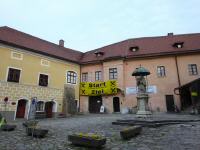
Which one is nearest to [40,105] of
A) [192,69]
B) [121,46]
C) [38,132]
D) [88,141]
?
[121,46]

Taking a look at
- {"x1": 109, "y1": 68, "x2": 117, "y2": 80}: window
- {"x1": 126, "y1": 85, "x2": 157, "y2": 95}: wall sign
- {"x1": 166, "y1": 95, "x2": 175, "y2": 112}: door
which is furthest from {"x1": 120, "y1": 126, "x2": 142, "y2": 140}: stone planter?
Answer: {"x1": 109, "y1": 68, "x2": 117, "y2": 80}: window

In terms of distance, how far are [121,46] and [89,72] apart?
573 centimetres

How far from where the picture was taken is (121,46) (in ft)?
86.4

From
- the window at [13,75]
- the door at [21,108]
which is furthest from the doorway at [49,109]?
the window at [13,75]

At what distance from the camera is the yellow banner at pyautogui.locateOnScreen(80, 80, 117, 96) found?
23.4 metres

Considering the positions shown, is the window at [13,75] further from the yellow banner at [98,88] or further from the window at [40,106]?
the yellow banner at [98,88]

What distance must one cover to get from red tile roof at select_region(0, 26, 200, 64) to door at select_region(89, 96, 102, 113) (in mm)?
5016

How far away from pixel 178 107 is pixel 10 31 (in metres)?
20.8

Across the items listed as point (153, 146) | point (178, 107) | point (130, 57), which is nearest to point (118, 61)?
point (130, 57)

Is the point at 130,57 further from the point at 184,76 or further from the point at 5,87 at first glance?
the point at 5,87

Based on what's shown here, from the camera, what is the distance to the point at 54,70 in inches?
906

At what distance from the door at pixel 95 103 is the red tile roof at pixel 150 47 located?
16.5ft

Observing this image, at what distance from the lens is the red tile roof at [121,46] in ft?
69.0

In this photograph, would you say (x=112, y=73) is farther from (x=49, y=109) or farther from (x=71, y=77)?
(x=49, y=109)
